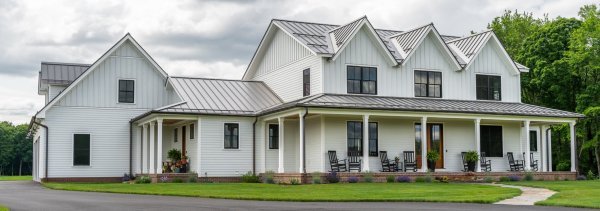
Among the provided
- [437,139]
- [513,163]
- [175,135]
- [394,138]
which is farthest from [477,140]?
[175,135]

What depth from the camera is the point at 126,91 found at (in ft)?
128

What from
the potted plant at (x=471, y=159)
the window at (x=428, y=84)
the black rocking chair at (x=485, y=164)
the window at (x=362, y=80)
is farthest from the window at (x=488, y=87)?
the window at (x=362, y=80)

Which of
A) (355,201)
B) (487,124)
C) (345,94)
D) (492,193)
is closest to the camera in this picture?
(355,201)

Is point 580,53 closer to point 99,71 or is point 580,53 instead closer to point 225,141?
point 225,141

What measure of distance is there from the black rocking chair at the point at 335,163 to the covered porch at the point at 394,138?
17 cm

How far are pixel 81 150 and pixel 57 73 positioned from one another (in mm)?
6522

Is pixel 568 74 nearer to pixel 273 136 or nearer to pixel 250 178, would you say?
pixel 273 136

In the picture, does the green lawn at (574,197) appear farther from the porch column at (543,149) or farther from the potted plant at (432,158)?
the porch column at (543,149)

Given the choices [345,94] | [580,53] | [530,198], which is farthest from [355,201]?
[580,53]

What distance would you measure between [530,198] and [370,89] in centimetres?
1341

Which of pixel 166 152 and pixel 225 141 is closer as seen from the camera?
pixel 225 141

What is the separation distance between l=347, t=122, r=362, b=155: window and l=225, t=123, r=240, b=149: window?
16.7 feet

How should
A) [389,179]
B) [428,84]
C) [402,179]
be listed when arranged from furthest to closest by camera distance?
[428,84]
[402,179]
[389,179]

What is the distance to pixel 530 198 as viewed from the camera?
23.2 m
